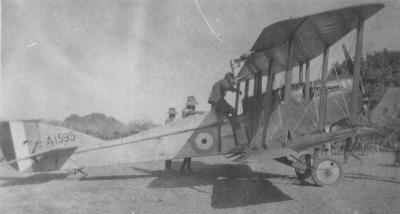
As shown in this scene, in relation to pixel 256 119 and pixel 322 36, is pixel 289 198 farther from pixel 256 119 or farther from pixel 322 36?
pixel 322 36

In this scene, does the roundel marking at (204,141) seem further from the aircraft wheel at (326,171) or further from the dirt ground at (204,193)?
the aircraft wheel at (326,171)

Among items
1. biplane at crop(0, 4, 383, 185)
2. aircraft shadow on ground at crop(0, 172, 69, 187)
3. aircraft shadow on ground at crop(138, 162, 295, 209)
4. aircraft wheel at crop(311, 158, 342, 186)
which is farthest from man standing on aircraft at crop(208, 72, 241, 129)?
aircraft shadow on ground at crop(0, 172, 69, 187)

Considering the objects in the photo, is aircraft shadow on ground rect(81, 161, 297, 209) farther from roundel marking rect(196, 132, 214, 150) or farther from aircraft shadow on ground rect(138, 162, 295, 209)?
roundel marking rect(196, 132, 214, 150)

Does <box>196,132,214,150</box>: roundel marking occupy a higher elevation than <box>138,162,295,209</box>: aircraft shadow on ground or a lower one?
higher

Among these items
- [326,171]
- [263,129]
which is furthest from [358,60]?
[326,171]

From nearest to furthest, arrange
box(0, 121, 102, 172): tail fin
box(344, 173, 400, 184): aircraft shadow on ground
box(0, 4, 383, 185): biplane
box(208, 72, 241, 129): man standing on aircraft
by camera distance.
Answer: box(0, 4, 383, 185): biplane, box(208, 72, 241, 129): man standing on aircraft, box(344, 173, 400, 184): aircraft shadow on ground, box(0, 121, 102, 172): tail fin

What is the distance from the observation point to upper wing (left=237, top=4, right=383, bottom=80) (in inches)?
183

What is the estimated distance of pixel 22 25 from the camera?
6117 millimetres

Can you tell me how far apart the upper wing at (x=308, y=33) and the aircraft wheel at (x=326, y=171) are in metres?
2.11

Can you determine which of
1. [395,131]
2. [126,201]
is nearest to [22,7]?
[126,201]

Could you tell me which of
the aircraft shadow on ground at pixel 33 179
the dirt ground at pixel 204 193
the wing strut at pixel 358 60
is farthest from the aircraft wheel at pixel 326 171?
the aircraft shadow on ground at pixel 33 179

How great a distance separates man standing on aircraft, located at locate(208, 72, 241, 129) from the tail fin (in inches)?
111

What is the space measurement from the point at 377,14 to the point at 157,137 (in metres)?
4.59

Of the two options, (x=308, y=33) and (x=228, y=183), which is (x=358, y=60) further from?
(x=228, y=183)
